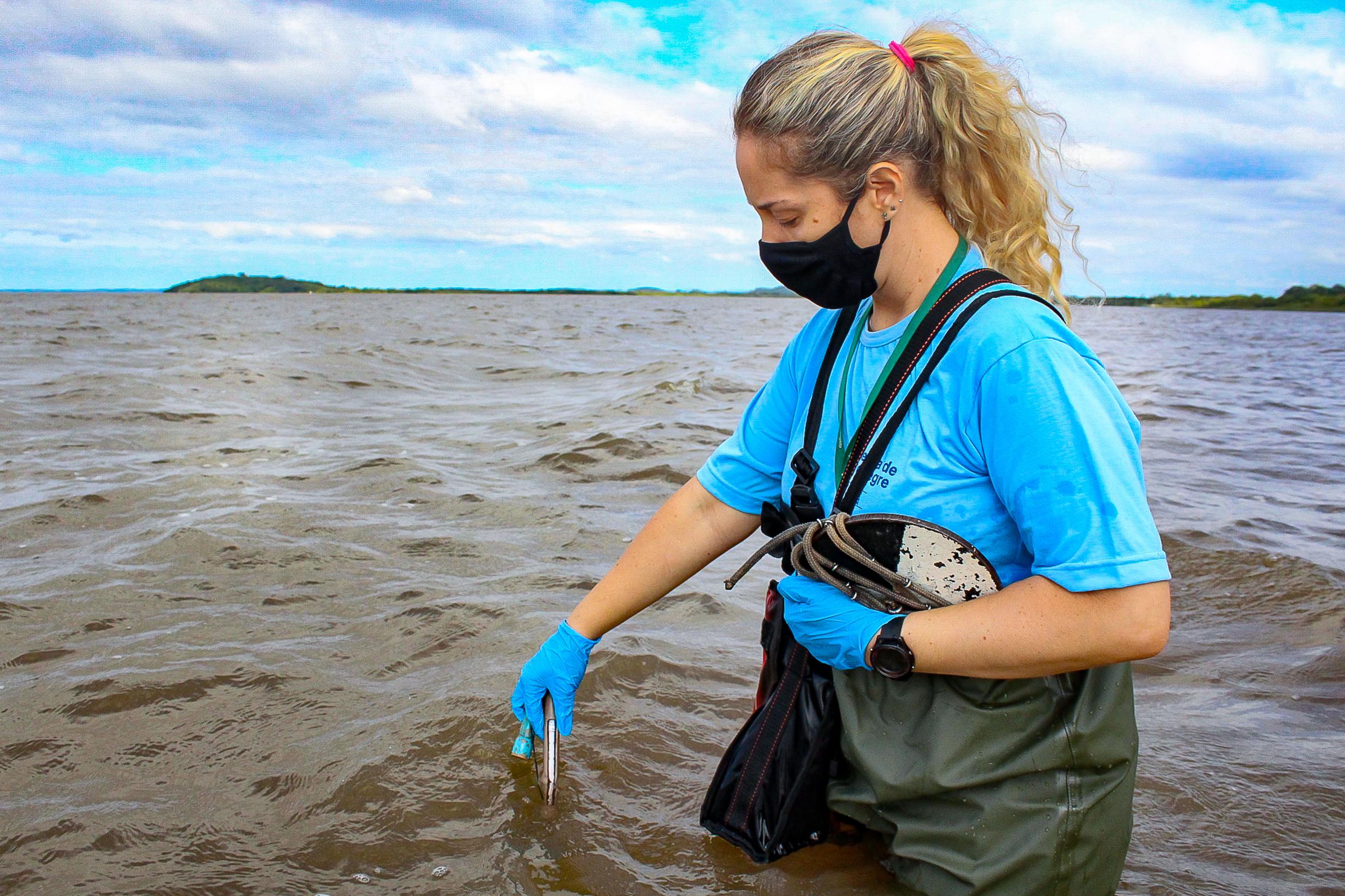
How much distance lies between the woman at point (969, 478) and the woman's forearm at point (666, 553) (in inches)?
12.7

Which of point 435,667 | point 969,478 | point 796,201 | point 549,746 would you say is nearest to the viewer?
point 969,478

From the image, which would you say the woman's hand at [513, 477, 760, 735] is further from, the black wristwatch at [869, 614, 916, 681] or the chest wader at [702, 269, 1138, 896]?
the black wristwatch at [869, 614, 916, 681]

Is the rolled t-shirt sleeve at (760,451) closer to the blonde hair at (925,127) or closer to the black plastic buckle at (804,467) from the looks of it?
the black plastic buckle at (804,467)

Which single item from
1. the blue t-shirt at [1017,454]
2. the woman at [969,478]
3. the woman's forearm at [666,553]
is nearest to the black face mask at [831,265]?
the woman at [969,478]

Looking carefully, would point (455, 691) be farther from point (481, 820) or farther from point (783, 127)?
point (783, 127)

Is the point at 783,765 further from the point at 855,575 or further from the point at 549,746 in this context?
the point at 549,746

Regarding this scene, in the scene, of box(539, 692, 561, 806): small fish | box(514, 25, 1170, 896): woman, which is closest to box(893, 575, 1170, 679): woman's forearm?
box(514, 25, 1170, 896): woman

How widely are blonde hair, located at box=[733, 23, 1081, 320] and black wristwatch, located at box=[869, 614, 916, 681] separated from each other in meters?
0.74

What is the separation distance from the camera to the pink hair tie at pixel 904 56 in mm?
1806

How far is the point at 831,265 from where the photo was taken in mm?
1877

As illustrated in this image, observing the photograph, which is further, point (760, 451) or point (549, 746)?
point (549, 746)

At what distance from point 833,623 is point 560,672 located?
0.81 meters

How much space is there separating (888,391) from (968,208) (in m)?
Answer: 0.42

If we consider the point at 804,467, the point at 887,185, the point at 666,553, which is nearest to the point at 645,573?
the point at 666,553
